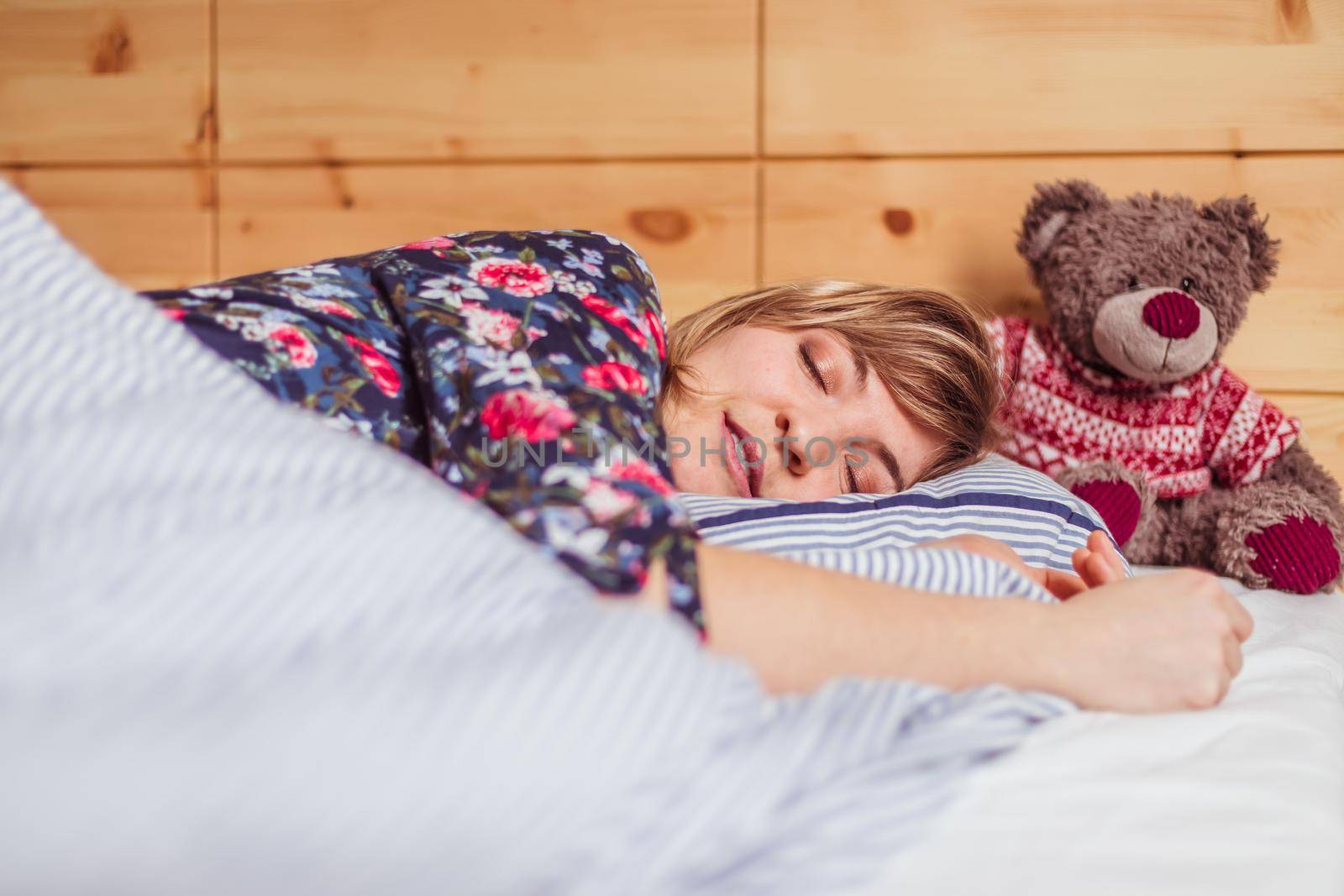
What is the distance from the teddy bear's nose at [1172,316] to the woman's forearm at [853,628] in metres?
0.66

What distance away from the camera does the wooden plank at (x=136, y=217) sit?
167 cm

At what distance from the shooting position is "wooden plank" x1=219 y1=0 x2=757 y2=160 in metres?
1.50

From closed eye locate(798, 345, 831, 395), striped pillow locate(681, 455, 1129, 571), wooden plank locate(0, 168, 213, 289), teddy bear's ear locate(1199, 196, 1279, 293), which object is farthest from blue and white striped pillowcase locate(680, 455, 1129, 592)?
wooden plank locate(0, 168, 213, 289)

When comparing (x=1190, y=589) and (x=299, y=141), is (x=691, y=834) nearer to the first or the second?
(x=1190, y=589)

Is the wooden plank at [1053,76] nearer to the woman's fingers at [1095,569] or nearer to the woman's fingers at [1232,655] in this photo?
the woman's fingers at [1095,569]

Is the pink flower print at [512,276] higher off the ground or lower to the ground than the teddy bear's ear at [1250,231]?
lower

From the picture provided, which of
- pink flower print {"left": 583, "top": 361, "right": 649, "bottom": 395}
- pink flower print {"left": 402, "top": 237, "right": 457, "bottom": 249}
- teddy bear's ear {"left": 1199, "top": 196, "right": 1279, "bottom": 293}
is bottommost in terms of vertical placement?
pink flower print {"left": 583, "top": 361, "right": 649, "bottom": 395}

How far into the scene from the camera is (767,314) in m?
1.09

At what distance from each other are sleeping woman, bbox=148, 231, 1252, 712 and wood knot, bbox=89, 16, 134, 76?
1091 mm

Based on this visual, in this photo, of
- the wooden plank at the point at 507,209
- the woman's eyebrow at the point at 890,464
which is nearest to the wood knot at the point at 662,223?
the wooden plank at the point at 507,209

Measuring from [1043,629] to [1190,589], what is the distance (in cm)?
11

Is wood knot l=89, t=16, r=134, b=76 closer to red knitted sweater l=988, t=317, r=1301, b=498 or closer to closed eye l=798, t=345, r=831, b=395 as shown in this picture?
closed eye l=798, t=345, r=831, b=395

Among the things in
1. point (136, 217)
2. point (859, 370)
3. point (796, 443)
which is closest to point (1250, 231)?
point (859, 370)

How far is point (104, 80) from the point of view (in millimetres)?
1664
